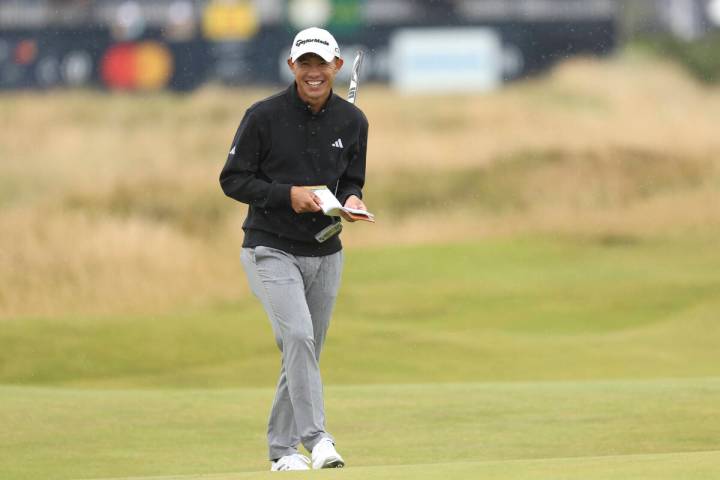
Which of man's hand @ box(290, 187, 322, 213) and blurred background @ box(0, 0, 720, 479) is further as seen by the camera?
blurred background @ box(0, 0, 720, 479)

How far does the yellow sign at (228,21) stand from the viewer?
40188 millimetres

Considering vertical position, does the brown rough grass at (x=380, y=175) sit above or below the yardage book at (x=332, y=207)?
above

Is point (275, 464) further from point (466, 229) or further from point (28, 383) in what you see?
point (466, 229)

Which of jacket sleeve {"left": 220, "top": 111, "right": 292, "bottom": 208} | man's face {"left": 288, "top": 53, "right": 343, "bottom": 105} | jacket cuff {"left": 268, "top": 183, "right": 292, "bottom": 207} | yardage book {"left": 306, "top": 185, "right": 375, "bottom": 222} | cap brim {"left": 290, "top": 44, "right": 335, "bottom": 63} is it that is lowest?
yardage book {"left": 306, "top": 185, "right": 375, "bottom": 222}

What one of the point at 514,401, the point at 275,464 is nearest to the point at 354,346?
the point at 514,401

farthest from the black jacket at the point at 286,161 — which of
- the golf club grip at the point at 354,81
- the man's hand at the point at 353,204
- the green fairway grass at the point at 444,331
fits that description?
the green fairway grass at the point at 444,331

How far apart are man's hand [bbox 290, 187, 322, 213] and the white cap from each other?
0.57m

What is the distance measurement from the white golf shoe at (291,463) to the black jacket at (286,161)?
0.90 metres

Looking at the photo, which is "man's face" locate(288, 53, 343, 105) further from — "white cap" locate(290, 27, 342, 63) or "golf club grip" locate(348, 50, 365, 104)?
"golf club grip" locate(348, 50, 365, 104)

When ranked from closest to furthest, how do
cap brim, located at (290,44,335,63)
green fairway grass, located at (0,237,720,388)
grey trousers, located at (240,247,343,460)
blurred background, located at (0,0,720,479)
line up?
cap brim, located at (290,44,335,63), grey trousers, located at (240,247,343,460), blurred background, located at (0,0,720,479), green fairway grass, located at (0,237,720,388)

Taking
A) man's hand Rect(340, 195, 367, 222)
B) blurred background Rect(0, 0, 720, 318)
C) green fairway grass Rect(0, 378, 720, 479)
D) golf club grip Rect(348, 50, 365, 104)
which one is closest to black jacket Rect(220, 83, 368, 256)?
man's hand Rect(340, 195, 367, 222)

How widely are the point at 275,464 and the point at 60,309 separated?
13.6 metres

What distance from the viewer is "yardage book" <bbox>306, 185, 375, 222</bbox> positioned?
21.5 feet

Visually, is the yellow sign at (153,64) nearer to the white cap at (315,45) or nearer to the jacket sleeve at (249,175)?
the jacket sleeve at (249,175)
